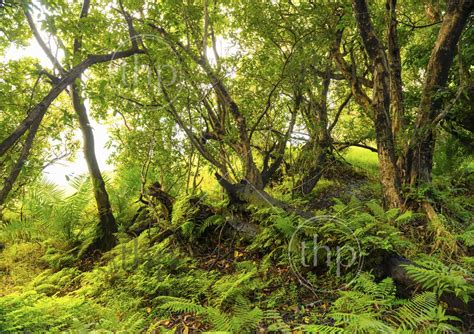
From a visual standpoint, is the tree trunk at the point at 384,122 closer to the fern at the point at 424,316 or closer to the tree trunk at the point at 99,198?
the fern at the point at 424,316

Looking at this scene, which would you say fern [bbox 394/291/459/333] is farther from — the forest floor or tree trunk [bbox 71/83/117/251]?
tree trunk [bbox 71/83/117/251]

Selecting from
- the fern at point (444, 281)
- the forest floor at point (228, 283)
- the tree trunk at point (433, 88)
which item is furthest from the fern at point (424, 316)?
the tree trunk at point (433, 88)

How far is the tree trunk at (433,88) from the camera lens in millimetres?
4520

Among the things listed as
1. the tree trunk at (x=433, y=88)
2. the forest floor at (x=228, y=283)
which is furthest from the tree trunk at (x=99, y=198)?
the tree trunk at (x=433, y=88)

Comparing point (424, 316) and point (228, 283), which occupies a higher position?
point (424, 316)

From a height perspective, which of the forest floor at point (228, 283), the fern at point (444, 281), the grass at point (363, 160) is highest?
the grass at point (363, 160)

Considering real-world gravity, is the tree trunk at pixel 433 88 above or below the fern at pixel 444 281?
above

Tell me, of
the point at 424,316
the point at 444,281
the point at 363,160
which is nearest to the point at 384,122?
the point at 444,281

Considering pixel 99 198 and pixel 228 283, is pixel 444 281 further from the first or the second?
Result: pixel 99 198

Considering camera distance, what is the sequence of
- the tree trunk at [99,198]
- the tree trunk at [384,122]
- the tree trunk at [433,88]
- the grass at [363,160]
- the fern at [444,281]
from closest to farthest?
the fern at [444,281]
the tree trunk at [433,88]
the tree trunk at [384,122]
the tree trunk at [99,198]
the grass at [363,160]

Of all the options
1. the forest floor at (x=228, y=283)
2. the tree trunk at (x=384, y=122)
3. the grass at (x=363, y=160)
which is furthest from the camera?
the grass at (x=363, y=160)

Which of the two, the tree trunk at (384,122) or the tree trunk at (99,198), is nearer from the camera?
the tree trunk at (384,122)

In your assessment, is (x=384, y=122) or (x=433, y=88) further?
(x=384, y=122)

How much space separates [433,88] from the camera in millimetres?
4953
